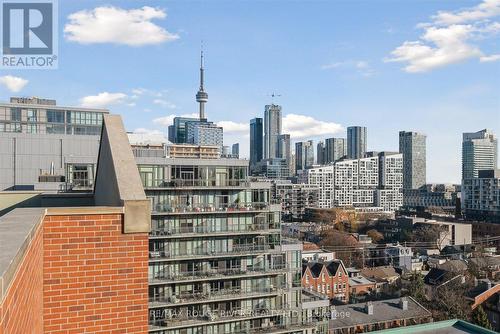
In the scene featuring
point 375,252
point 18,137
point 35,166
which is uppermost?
point 18,137

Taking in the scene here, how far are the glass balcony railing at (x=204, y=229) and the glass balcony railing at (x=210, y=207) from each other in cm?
113

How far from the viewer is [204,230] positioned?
2986 cm

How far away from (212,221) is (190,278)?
4.01m

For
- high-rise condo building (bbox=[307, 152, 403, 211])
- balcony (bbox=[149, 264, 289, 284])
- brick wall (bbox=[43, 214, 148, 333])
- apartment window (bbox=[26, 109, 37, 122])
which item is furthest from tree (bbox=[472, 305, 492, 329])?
high-rise condo building (bbox=[307, 152, 403, 211])

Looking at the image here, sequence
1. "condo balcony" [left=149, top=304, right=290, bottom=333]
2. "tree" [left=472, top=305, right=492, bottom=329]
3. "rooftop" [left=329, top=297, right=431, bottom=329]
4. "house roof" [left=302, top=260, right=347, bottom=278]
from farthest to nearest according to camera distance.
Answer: "house roof" [left=302, top=260, right=347, bottom=278] < "rooftop" [left=329, top=297, right=431, bottom=329] < "tree" [left=472, top=305, right=492, bottom=329] < "condo balcony" [left=149, top=304, right=290, bottom=333]

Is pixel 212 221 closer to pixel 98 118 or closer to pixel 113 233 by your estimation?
pixel 113 233

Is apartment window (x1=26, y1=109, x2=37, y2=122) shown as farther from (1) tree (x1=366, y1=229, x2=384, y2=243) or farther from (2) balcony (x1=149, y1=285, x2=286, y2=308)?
(1) tree (x1=366, y1=229, x2=384, y2=243)

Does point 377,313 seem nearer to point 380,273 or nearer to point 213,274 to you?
point 213,274

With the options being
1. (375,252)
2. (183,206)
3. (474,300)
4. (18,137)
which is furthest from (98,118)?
(375,252)

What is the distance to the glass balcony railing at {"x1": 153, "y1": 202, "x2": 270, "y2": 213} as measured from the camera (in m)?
29.1

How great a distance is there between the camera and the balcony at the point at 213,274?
28.4m

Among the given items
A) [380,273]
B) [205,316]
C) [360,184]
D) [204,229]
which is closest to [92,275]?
[204,229]

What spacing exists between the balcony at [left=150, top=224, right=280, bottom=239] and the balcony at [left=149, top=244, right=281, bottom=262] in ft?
3.48

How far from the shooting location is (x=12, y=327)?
3.17m
